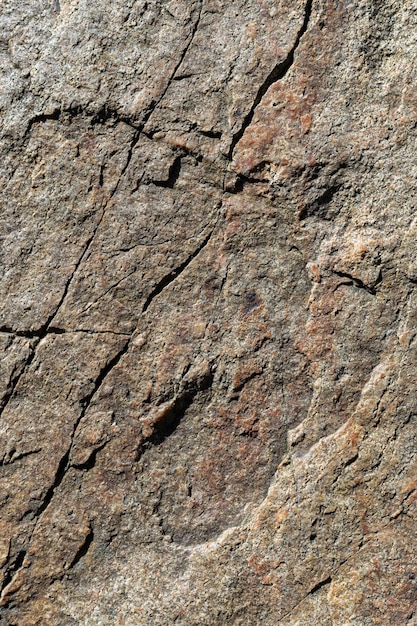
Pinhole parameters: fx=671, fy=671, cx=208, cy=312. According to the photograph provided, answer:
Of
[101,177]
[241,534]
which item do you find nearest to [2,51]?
[101,177]

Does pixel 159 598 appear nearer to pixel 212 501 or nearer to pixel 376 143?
pixel 212 501

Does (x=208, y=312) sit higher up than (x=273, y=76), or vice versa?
(x=273, y=76)

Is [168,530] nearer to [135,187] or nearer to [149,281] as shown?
[149,281]

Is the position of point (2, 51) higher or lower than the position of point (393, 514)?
higher

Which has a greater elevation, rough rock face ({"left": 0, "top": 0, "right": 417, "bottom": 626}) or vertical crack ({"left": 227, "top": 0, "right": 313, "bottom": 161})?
vertical crack ({"left": 227, "top": 0, "right": 313, "bottom": 161})

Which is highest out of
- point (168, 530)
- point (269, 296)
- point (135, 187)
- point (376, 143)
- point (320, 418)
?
point (376, 143)

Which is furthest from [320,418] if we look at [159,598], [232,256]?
[159,598]

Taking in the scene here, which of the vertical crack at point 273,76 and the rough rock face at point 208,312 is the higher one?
the vertical crack at point 273,76
